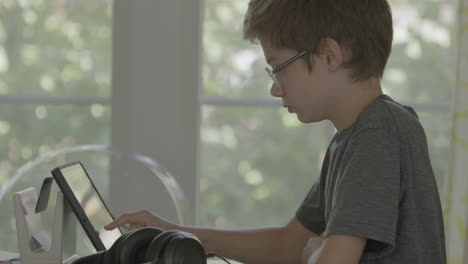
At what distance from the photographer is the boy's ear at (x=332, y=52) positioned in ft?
4.07

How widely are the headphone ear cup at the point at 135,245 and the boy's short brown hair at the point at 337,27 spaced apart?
0.40 metres

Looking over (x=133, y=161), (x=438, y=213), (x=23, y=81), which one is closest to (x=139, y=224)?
(x=438, y=213)

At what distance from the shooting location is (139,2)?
2531mm

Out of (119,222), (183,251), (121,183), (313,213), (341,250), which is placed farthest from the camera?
(121,183)

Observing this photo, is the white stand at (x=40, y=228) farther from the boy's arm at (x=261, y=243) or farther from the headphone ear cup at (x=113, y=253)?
the boy's arm at (x=261, y=243)

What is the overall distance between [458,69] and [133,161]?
99 centimetres

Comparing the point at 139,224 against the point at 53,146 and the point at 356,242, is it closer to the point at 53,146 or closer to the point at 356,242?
the point at 356,242

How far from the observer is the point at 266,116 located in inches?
108

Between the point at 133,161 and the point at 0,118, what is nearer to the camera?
the point at 133,161

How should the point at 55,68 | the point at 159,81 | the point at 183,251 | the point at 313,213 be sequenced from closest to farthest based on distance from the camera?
the point at 183,251, the point at 313,213, the point at 159,81, the point at 55,68

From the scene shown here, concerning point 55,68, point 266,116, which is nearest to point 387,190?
point 266,116

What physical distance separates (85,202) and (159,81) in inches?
47.9

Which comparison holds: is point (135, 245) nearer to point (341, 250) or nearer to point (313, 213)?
point (341, 250)

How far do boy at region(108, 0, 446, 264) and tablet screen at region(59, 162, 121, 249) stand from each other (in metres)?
0.03
